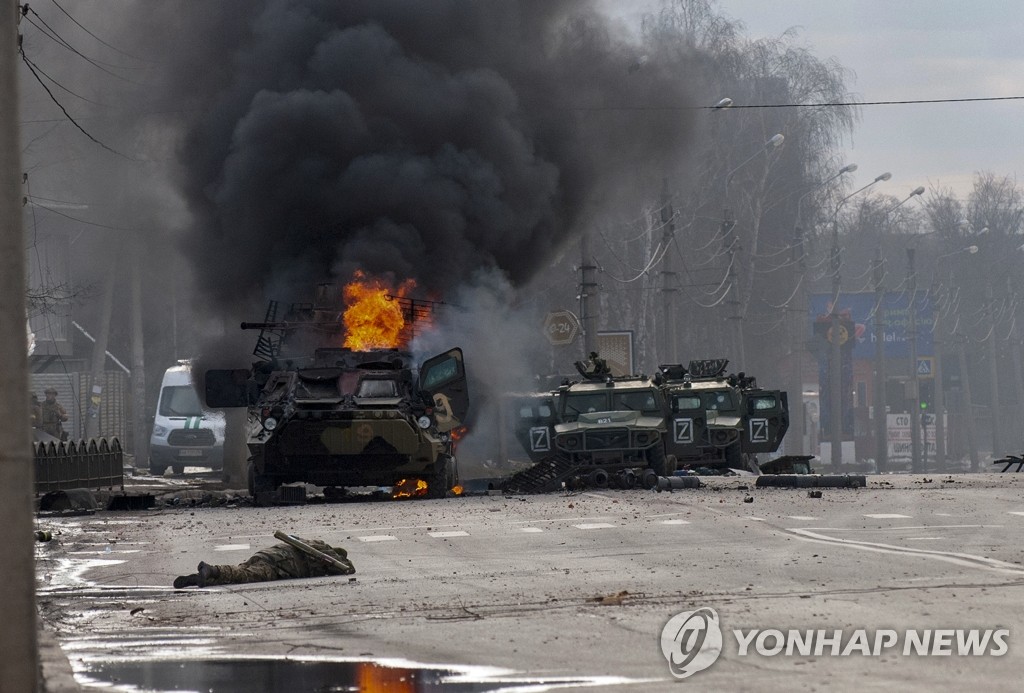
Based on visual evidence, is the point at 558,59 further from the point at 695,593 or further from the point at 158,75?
the point at 695,593

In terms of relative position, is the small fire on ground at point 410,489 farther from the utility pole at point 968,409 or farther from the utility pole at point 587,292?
the utility pole at point 968,409

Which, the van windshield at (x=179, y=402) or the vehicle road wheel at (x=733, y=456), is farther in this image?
the van windshield at (x=179, y=402)

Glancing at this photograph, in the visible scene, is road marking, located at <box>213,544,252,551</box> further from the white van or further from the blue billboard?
the blue billboard

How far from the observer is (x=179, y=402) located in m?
37.7

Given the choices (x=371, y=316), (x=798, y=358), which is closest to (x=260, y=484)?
(x=371, y=316)

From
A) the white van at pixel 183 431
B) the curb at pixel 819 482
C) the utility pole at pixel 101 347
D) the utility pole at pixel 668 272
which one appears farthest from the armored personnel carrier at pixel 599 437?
the utility pole at pixel 101 347

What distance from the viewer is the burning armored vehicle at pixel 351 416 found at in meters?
19.7

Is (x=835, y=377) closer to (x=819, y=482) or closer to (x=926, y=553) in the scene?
(x=819, y=482)

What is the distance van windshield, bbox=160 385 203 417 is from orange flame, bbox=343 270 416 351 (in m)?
14.5

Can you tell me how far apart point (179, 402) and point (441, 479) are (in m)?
18.4

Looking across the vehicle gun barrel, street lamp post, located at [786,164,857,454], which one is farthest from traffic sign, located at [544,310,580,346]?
street lamp post, located at [786,164,857,454]

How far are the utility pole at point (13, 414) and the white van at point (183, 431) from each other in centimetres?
3165

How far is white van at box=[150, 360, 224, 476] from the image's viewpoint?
3753cm

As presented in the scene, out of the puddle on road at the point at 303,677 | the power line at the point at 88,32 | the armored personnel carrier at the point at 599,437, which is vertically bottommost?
the puddle on road at the point at 303,677
